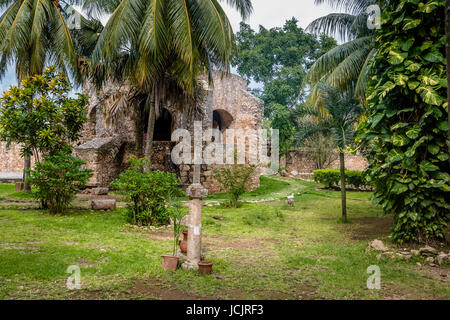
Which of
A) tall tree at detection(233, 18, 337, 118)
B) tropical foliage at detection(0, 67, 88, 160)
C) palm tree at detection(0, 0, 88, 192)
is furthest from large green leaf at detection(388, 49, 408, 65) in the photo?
tall tree at detection(233, 18, 337, 118)

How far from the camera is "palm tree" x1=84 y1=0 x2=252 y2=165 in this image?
29.9 feet

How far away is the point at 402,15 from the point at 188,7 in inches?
245

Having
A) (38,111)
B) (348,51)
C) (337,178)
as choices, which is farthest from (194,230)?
(337,178)

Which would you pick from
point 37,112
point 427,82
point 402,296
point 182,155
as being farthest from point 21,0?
point 402,296

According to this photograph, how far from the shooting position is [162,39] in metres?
9.21

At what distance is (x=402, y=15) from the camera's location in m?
5.27

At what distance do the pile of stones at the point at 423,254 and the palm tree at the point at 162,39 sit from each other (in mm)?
6555

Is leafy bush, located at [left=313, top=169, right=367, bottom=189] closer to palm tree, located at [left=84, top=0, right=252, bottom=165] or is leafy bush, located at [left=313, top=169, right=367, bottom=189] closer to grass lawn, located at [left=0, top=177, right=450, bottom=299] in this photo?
palm tree, located at [left=84, top=0, right=252, bottom=165]

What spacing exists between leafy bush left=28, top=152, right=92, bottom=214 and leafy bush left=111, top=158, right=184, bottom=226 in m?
1.24

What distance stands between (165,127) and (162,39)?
812 cm

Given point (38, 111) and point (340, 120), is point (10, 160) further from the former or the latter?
point (340, 120)

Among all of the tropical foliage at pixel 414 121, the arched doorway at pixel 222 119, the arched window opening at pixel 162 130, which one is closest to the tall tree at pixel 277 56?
the arched doorway at pixel 222 119
